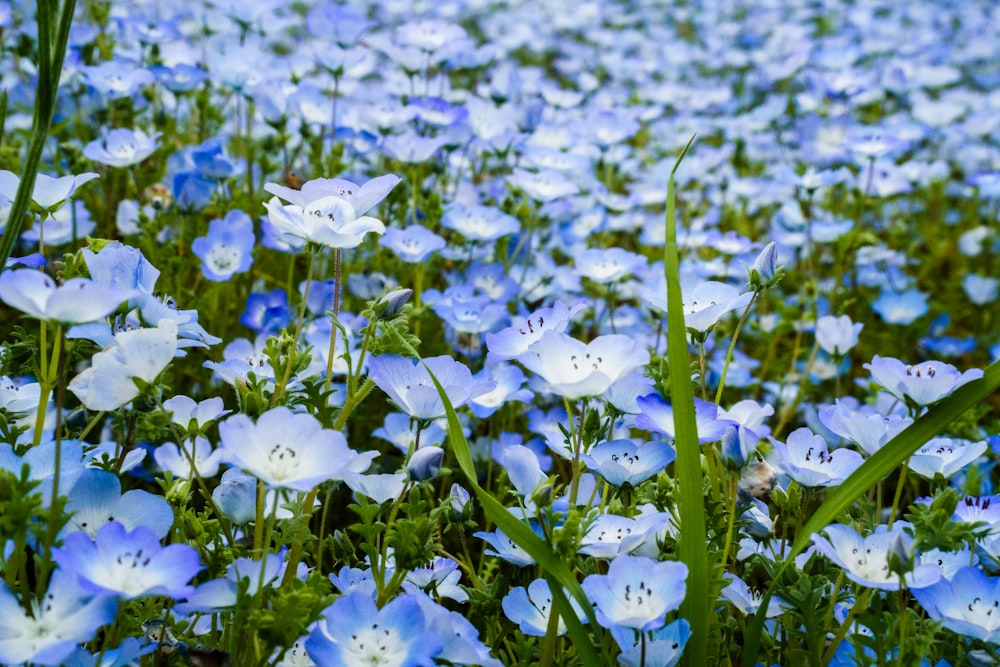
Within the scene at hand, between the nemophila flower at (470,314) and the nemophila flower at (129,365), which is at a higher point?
the nemophila flower at (129,365)

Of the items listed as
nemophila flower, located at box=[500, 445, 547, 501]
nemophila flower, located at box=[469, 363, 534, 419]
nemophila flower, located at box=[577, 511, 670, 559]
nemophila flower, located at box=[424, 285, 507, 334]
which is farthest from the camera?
nemophila flower, located at box=[424, 285, 507, 334]

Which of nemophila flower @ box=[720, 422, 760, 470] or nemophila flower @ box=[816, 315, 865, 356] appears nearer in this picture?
nemophila flower @ box=[720, 422, 760, 470]

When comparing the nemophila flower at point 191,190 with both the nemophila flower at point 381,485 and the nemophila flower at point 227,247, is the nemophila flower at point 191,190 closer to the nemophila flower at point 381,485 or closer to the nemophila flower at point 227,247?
the nemophila flower at point 227,247

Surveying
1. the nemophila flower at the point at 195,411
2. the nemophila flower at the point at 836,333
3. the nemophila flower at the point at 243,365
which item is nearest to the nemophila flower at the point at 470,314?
the nemophila flower at the point at 243,365

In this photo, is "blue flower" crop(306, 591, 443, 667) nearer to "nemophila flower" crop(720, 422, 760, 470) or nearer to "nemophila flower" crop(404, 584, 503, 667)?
"nemophila flower" crop(404, 584, 503, 667)

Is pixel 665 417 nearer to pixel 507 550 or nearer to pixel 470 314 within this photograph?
pixel 507 550

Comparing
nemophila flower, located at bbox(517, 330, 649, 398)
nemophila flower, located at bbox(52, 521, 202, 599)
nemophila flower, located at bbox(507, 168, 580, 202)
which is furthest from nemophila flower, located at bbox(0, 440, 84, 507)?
nemophila flower, located at bbox(507, 168, 580, 202)
